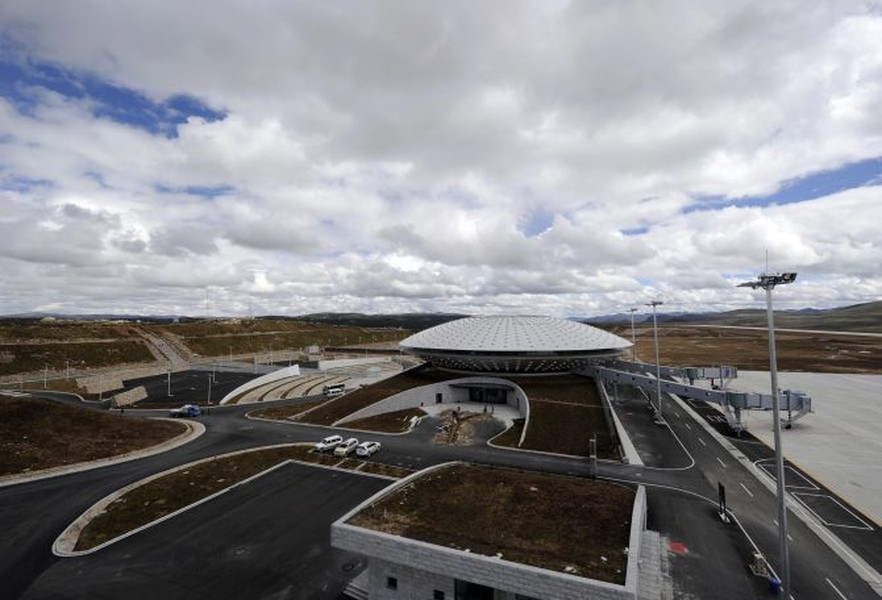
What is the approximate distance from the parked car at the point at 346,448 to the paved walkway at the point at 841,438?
41.3 meters

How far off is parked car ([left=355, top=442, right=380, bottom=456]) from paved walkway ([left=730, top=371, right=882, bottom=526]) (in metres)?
39.0

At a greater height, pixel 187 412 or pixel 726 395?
pixel 726 395

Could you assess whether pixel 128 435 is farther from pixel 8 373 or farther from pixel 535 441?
pixel 8 373

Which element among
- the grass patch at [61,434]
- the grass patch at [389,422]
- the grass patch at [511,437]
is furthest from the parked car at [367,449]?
the grass patch at [61,434]

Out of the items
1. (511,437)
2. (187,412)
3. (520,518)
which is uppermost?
(520,518)

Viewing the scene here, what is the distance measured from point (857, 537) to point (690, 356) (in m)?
128

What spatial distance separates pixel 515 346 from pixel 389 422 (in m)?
21.9

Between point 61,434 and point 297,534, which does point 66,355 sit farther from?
point 297,534

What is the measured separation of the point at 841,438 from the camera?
4825cm

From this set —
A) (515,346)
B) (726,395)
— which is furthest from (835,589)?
(515,346)

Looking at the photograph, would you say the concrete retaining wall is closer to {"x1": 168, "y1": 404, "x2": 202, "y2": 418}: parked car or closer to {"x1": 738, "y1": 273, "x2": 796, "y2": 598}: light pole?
{"x1": 168, "y1": 404, "x2": 202, "y2": 418}: parked car

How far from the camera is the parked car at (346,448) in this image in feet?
142

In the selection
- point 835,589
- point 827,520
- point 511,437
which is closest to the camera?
point 835,589

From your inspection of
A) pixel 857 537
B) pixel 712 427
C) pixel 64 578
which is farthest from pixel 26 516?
pixel 712 427
